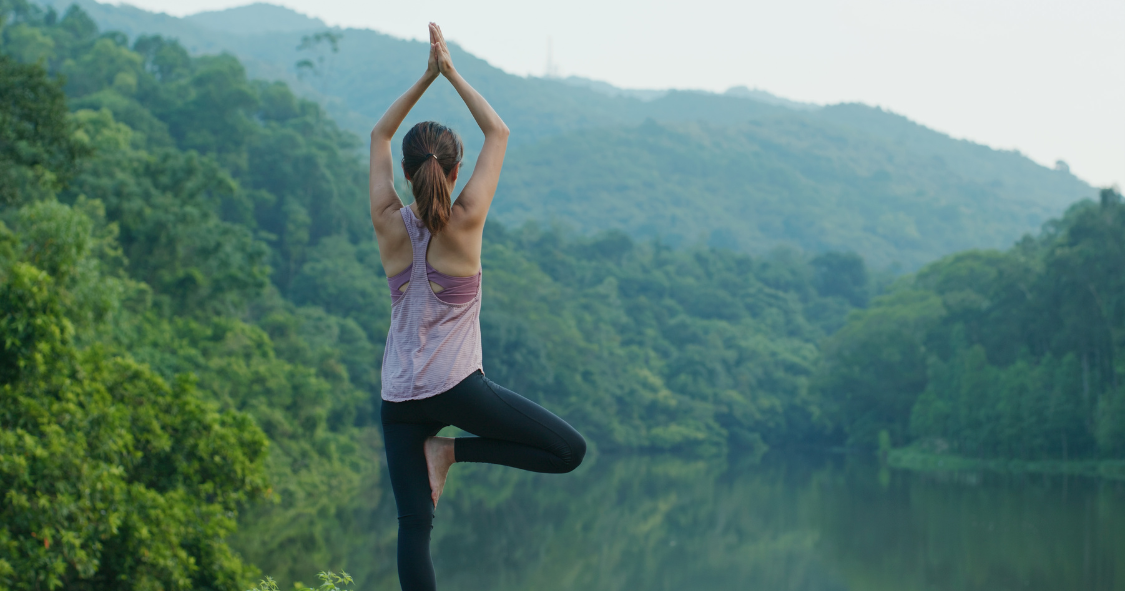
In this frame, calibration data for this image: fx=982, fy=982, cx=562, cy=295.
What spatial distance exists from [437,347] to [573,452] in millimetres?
473

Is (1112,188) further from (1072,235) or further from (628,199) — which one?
(628,199)

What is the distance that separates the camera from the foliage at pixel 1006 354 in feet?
97.1

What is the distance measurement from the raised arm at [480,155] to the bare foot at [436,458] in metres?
0.60

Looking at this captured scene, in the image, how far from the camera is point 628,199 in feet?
309

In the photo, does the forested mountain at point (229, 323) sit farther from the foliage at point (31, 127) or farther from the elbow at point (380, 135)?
the elbow at point (380, 135)

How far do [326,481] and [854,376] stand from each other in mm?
24383

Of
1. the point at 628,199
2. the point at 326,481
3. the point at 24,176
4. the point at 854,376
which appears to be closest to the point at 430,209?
the point at 24,176

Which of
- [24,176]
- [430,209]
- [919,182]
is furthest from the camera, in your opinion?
[919,182]

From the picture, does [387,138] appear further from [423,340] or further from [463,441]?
[463,441]

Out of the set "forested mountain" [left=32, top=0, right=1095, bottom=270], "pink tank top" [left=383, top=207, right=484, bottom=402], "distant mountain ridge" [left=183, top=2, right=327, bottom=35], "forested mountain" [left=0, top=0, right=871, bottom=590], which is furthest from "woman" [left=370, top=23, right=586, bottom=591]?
"distant mountain ridge" [left=183, top=2, right=327, bottom=35]

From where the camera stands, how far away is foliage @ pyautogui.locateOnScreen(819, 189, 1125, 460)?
29609 millimetres

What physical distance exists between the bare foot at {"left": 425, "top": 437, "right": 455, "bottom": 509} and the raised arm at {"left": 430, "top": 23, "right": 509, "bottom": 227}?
1.98ft

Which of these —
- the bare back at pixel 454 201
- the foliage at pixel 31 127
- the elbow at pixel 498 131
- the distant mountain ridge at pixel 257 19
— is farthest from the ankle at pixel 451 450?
the distant mountain ridge at pixel 257 19

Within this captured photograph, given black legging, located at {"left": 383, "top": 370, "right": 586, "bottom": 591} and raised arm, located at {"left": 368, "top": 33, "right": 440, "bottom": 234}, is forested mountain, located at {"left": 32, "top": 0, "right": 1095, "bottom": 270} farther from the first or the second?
black legging, located at {"left": 383, "top": 370, "right": 586, "bottom": 591}
